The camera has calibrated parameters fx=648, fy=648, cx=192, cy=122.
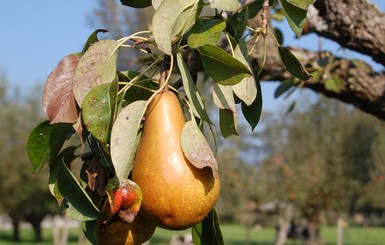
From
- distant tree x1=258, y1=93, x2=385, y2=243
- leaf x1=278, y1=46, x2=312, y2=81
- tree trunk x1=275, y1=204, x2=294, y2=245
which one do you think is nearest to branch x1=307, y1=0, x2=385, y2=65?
leaf x1=278, y1=46, x2=312, y2=81

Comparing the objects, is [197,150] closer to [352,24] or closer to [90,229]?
[90,229]

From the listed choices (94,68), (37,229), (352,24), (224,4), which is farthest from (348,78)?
(37,229)

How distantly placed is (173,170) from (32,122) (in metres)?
28.5

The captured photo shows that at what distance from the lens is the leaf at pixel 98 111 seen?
1058 mm

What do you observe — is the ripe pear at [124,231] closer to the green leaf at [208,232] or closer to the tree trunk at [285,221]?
the green leaf at [208,232]

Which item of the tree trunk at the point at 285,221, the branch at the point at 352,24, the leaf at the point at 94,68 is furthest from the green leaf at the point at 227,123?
the tree trunk at the point at 285,221

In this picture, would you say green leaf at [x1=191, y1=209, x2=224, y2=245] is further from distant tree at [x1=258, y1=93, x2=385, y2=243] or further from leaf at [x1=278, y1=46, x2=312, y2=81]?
distant tree at [x1=258, y1=93, x2=385, y2=243]

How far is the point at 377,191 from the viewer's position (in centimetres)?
2898

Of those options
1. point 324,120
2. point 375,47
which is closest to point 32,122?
point 324,120

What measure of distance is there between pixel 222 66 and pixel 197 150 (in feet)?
0.51

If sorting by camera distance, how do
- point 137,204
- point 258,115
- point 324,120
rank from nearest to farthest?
1. point 137,204
2. point 258,115
3. point 324,120

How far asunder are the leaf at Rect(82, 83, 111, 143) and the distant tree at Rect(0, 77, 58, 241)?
27.6 metres

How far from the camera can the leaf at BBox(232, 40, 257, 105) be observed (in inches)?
46.5

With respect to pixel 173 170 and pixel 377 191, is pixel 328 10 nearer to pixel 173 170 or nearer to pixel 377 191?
pixel 173 170
